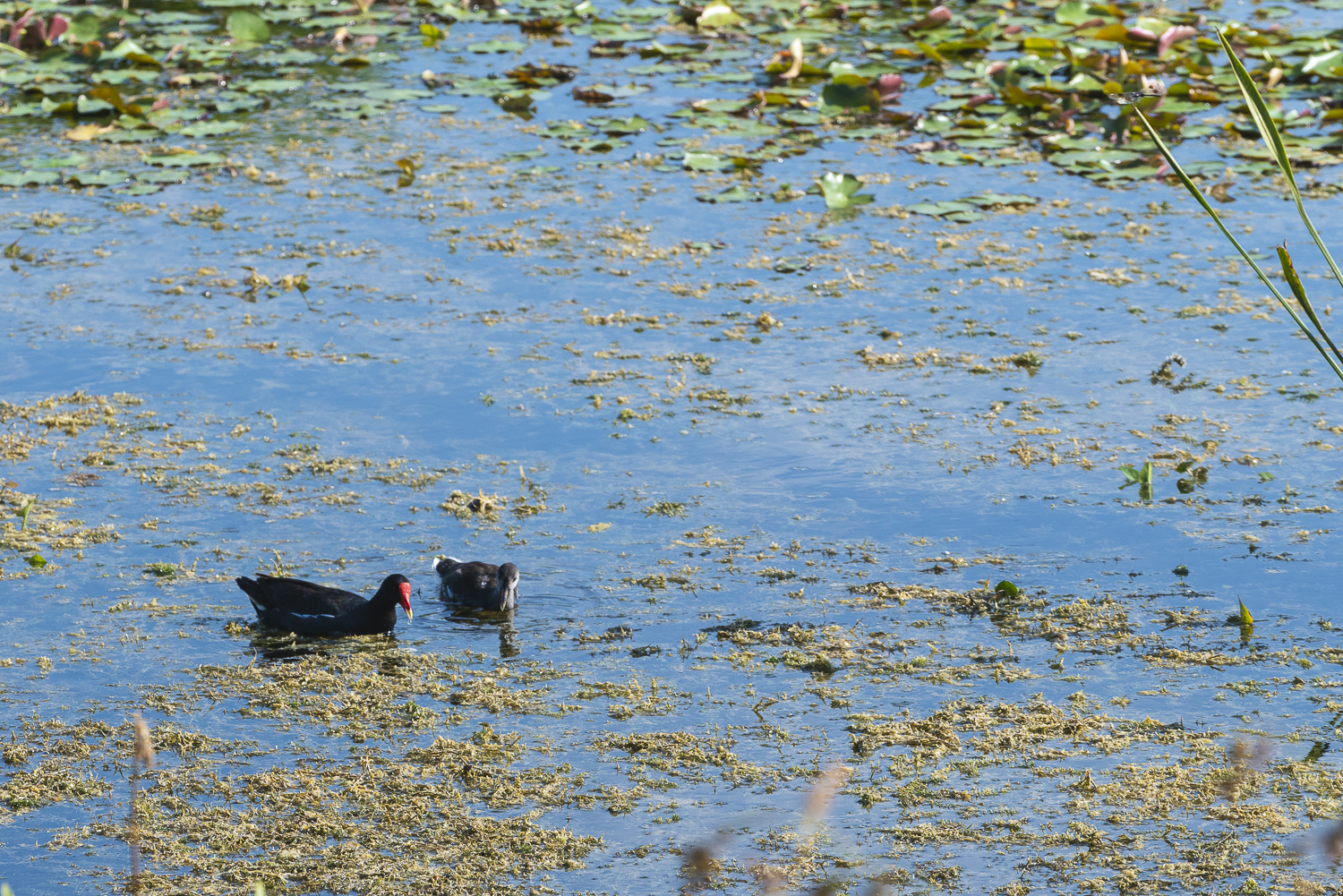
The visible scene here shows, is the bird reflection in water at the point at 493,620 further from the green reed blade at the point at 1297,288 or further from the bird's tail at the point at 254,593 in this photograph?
the green reed blade at the point at 1297,288

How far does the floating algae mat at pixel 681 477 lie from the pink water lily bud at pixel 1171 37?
240 mm

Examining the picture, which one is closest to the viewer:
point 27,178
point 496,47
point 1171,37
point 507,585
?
point 507,585

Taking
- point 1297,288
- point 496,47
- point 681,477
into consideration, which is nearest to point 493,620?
point 681,477

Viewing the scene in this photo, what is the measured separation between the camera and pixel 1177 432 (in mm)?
6625

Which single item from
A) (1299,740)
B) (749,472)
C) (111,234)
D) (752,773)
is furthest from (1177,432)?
(111,234)

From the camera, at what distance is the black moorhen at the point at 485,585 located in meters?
5.38

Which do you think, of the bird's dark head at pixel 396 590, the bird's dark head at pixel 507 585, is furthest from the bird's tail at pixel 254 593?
the bird's dark head at pixel 507 585

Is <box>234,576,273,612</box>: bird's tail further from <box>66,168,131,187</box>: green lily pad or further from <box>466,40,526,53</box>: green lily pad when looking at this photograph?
<box>466,40,526,53</box>: green lily pad

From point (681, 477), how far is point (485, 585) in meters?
1.26

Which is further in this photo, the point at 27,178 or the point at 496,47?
the point at 496,47

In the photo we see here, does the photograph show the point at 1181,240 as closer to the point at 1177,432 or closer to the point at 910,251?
the point at 910,251

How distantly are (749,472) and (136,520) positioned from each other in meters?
2.47

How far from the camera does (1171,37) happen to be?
1141 cm

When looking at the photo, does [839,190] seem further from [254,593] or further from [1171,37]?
[254,593]
